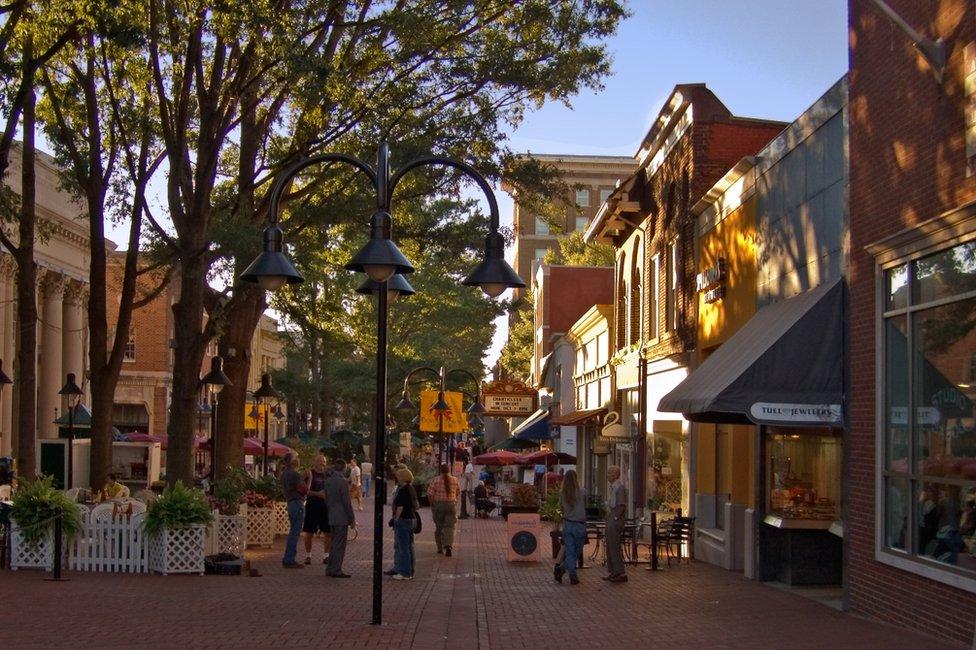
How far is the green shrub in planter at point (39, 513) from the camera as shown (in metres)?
17.4

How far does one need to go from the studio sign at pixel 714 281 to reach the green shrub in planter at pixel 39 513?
1072 cm

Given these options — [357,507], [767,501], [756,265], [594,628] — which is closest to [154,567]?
[594,628]

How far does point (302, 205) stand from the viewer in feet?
81.6

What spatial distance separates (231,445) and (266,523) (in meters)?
2.55

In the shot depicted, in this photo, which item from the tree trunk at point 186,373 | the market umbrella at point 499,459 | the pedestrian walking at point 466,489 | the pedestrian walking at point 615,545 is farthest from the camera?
the market umbrella at point 499,459

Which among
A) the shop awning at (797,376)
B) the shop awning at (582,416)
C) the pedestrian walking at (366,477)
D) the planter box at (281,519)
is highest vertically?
the shop awning at (797,376)

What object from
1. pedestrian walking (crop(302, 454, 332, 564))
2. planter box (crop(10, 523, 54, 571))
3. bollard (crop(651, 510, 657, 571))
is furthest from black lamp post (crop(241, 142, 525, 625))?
bollard (crop(651, 510, 657, 571))

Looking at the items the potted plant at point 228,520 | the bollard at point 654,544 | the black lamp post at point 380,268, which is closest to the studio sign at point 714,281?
the bollard at point 654,544

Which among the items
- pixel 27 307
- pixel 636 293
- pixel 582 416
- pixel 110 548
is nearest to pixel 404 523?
pixel 110 548

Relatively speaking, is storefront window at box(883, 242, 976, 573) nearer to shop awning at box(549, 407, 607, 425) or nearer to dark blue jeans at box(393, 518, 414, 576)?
dark blue jeans at box(393, 518, 414, 576)

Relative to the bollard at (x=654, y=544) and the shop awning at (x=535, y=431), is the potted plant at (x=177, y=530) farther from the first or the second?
the shop awning at (x=535, y=431)

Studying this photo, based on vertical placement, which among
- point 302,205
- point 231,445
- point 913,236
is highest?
point 302,205

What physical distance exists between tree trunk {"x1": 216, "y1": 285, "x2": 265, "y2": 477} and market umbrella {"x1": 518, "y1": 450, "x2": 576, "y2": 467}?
14.2 meters

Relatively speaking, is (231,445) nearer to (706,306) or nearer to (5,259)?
(706,306)
